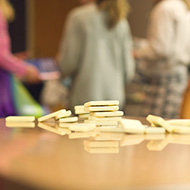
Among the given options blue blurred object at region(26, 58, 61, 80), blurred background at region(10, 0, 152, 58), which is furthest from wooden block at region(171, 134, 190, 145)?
blurred background at region(10, 0, 152, 58)

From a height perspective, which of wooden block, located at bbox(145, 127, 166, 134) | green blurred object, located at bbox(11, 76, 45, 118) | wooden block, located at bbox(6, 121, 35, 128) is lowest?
wooden block, located at bbox(145, 127, 166, 134)

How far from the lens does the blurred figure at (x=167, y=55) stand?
3.49 m

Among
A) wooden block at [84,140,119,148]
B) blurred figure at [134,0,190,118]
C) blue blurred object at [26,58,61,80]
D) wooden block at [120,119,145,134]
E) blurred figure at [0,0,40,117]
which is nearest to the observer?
wooden block at [84,140,119,148]

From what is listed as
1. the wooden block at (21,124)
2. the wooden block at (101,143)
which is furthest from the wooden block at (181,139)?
the wooden block at (21,124)

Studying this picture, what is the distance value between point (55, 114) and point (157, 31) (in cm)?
247

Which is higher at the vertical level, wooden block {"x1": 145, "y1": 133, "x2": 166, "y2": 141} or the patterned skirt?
the patterned skirt

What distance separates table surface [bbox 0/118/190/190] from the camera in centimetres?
69

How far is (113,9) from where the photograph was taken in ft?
10.8

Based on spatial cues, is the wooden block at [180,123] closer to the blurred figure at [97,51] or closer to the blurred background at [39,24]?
the blurred figure at [97,51]

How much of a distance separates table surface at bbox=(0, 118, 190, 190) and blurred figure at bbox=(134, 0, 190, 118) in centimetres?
250

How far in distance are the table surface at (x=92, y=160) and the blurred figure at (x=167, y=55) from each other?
2504mm

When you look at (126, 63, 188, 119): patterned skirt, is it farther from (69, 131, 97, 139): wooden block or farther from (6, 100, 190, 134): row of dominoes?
(69, 131, 97, 139): wooden block

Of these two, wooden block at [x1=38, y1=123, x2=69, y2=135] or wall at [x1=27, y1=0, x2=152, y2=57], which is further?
wall at [x1=27, y1=0, x2=152, y2=57]

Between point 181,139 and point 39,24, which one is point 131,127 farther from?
point 39,24
